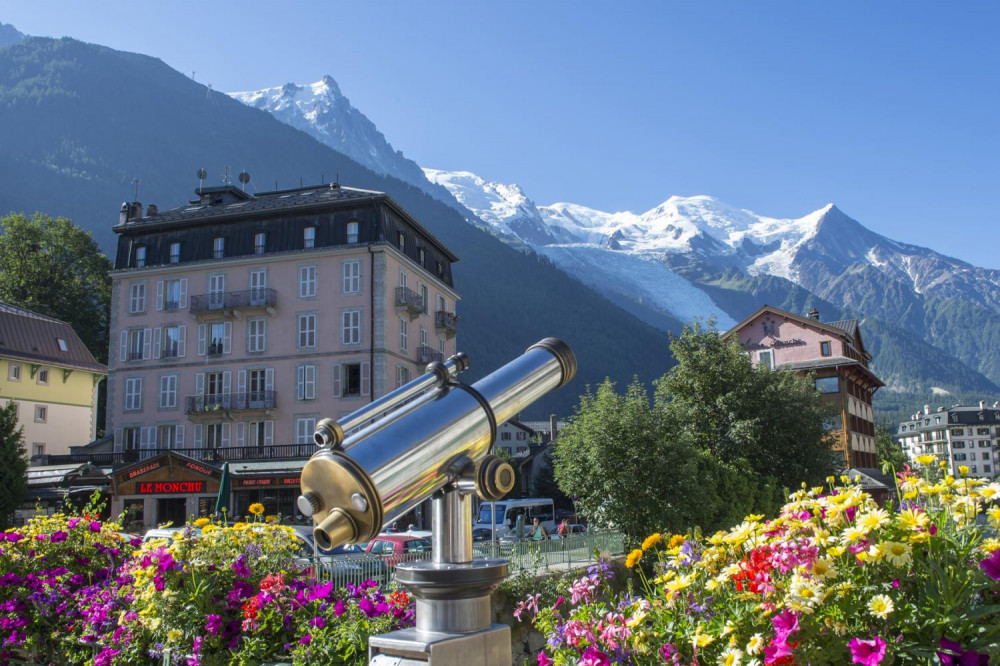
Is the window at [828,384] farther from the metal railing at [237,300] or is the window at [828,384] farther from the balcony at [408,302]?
the metal railing at [237,300]

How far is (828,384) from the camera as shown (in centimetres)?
5447

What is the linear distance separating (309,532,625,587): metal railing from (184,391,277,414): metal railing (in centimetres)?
2572

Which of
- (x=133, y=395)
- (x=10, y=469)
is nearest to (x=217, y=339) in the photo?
(x=133, y=395)

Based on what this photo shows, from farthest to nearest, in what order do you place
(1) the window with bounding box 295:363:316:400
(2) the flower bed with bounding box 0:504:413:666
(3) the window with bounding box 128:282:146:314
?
(3) the window with bounding box 128:282:146:314 < (1) the window with bounding box 295:363:316:400 < (2) the flower bed with bounding box 0:504:413:666

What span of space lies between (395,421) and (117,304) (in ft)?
168

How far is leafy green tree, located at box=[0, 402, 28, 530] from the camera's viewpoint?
96.0 feet

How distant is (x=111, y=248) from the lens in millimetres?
166500

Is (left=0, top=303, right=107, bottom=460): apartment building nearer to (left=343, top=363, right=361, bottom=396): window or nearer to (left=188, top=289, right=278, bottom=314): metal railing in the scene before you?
(left=188, top=289, right=278, bottom=314): metal railing

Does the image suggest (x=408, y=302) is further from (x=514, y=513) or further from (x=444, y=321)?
(x=514, y=513)

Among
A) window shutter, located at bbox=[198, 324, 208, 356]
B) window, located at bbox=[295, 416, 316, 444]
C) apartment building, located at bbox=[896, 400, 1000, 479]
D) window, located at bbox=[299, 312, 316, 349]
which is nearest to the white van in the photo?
window, located at bbox=[295, 416, 316, 444]

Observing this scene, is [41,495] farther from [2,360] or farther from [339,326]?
[339,326]

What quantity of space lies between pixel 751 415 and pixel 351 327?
72.1ft

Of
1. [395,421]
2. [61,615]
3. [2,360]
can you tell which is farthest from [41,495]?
[395,421]

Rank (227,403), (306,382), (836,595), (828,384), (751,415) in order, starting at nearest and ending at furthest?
(836,595) → (751,415) → (306,382) → (227,403) → (828,384)
